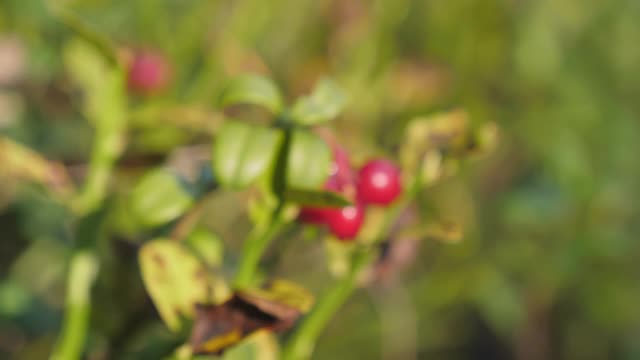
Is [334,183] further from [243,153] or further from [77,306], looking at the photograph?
[77,306]

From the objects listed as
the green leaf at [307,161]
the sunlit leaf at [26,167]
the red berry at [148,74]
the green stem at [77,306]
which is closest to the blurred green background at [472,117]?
the red berry at [148,74]

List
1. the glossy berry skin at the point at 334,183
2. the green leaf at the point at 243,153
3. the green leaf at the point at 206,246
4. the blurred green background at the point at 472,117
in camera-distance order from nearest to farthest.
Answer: the green leaf at the point at 243,153 → the glossy berry skin at the point at 334,183 → the green leaf at the point at 206,246 → the blurred green background at the point at 472,117

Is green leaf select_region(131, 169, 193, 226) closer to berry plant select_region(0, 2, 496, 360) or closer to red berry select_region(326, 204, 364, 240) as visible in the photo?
berry plant select_region(0, 2, 496, 360)

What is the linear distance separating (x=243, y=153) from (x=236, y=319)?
0.44 feet

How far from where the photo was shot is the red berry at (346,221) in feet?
2.95

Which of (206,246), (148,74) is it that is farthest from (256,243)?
(148,74)

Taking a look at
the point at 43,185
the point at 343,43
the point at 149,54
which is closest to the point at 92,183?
the point at 43,185

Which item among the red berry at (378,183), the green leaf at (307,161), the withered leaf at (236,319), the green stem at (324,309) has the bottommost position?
the green stem at (324,309)

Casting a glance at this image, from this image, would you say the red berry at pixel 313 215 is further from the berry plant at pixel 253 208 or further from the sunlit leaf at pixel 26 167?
the sunlit leaf at pixel 26 167

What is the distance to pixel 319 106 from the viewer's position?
822mm

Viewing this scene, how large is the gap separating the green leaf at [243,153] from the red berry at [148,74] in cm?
70

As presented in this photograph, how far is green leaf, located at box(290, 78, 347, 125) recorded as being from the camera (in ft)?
2.68

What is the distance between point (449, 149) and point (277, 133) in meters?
0.20

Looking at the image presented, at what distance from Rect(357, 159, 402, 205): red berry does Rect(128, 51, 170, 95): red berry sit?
64 centimetres
